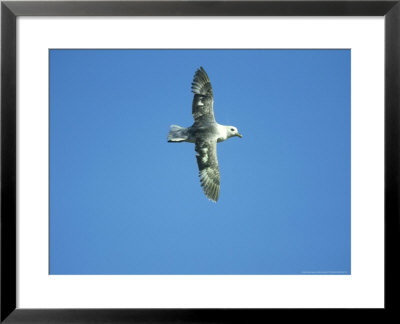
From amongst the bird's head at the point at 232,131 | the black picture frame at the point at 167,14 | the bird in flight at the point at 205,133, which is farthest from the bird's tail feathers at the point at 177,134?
the black picture frame at the point at 167,14

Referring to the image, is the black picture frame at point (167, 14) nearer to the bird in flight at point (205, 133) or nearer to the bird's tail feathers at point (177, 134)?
the bird in flight at point (205, 133)

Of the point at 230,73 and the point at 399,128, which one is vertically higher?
the point at 230,73

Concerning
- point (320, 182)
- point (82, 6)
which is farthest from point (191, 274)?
point (82, 6)

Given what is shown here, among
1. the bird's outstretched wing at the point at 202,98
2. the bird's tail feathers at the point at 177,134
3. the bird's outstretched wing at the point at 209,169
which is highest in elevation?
the bird's outstretched wing at the point at 202,98

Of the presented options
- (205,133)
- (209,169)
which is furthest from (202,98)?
(209,169)

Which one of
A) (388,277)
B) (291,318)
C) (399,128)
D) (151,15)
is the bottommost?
(291,318)

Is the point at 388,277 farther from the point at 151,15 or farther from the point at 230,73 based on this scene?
the point at 151,15

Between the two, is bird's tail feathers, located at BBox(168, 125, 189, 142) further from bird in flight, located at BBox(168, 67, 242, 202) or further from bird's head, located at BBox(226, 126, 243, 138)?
bird's head, located at BBox(226, 126, 243, 138)
